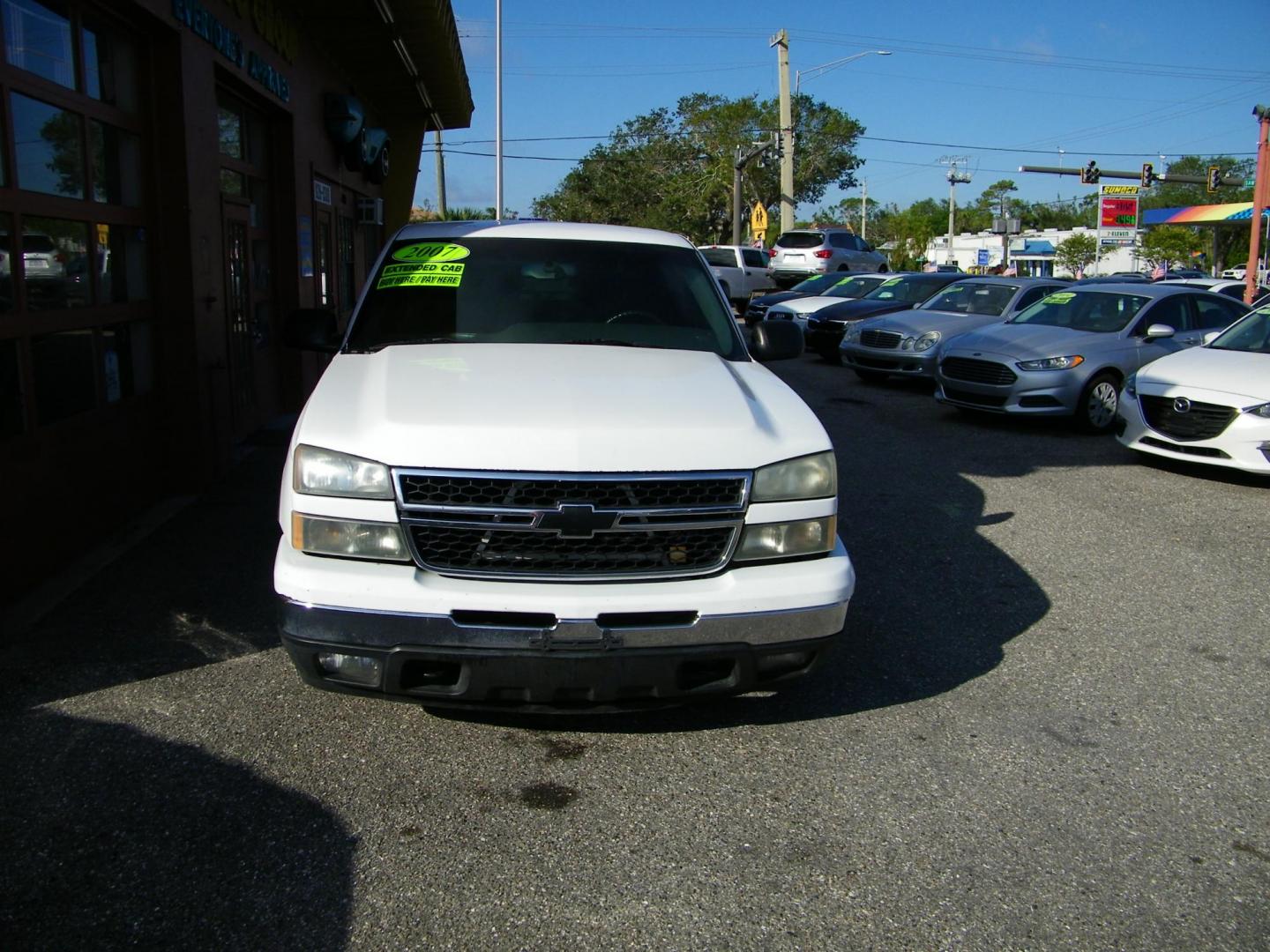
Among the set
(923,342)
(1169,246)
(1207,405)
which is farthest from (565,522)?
(1169,246)

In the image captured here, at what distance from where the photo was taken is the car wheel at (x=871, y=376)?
1423cm

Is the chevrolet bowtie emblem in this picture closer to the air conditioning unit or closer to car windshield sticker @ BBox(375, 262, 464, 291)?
car windshield sticker @ BBox(375, 262, 464, 291)

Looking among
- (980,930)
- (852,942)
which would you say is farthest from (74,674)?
(980,930)

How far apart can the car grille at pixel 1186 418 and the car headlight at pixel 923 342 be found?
4.59 metres

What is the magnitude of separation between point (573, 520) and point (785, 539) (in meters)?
0.71

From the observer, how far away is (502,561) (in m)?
3.33

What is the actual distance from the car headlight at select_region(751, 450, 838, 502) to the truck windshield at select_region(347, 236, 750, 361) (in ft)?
4.07

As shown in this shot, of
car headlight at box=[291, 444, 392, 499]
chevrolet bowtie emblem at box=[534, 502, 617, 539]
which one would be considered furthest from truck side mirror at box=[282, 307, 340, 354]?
chevrolet bowtie emblem at box=[534, 502, 617, 539]

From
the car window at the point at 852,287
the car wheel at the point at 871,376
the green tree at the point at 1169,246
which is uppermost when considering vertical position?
the green tree at the point at 1169,246

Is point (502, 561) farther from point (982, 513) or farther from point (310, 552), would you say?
point (982, 513)

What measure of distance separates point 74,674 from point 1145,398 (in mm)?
8111

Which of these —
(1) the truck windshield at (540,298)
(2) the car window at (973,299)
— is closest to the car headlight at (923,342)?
(2) the car window at (973,299)

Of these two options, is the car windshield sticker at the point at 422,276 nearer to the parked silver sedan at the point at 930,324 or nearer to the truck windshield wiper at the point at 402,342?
the truck windshield wiper at the point at 402,342

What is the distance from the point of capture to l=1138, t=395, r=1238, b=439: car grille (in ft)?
27.5
